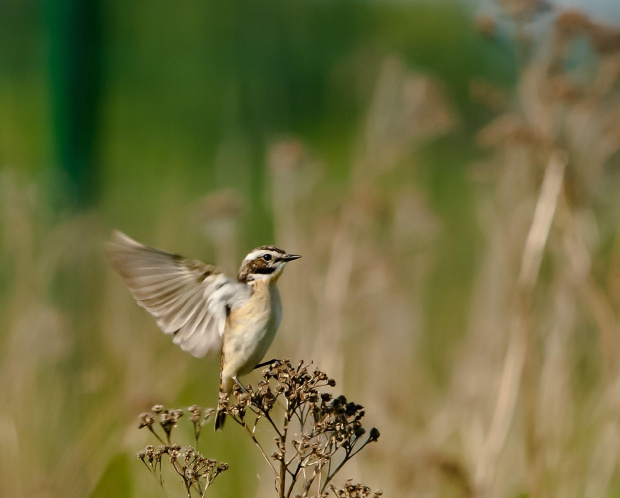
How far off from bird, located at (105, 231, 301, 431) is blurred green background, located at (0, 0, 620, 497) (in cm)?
90

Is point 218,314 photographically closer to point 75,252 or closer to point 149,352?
point 149,352

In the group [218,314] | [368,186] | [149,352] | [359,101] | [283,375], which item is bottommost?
[283,375]

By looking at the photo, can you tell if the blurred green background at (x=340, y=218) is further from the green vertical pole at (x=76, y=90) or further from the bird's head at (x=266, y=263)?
the bird's head at (x=266, y=263)

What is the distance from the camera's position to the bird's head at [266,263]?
6.75ft

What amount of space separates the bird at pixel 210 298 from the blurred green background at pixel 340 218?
90 cm

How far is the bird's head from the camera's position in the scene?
2059 mm

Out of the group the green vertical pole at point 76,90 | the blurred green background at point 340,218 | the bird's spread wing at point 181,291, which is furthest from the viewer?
the green vertical pole at point 76,90

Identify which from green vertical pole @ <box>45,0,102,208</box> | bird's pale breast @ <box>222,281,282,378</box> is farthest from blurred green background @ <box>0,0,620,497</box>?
bird's pale breast @ <box>222,281,282,378</box>

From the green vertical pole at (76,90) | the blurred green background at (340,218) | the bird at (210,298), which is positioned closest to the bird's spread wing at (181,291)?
the bird at (210,298)

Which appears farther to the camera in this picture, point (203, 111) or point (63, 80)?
point (203, 111)

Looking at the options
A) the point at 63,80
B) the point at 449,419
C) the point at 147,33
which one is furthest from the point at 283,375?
the point at 147,33

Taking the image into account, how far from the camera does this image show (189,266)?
2.06m

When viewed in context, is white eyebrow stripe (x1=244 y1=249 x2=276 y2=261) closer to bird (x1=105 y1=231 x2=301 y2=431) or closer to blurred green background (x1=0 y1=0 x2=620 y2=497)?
bird (x1=105 y1=231 x2=301 y2=431)

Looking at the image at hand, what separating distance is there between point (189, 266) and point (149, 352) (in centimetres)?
180
